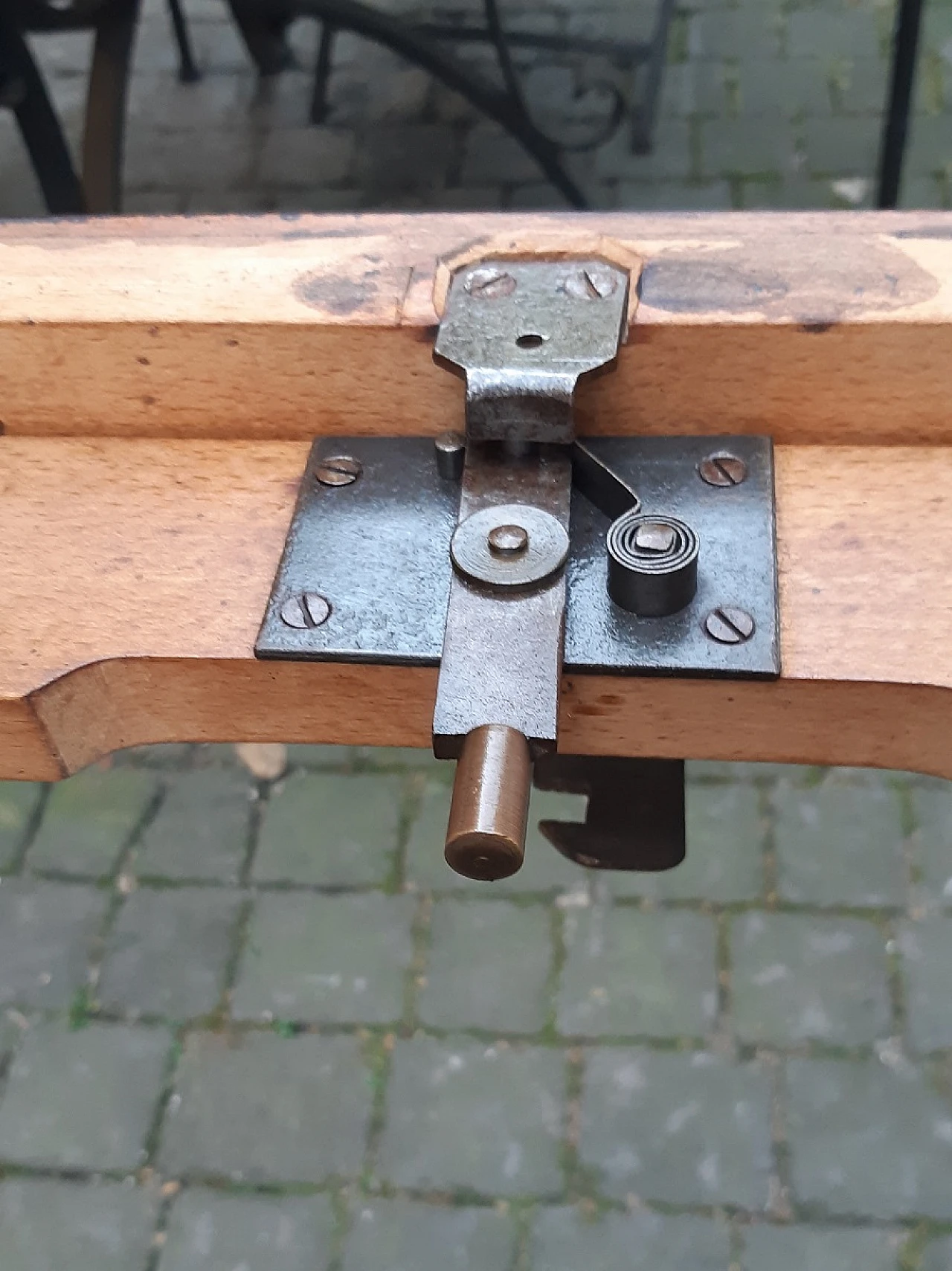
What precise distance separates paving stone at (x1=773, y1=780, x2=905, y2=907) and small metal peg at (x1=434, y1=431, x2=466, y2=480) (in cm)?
175

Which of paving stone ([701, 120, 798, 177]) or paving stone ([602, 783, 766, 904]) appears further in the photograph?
paving stone ([701, 120, 798, 177])

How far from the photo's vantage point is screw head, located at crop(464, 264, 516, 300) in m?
0.86

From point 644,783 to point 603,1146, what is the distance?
1.33m

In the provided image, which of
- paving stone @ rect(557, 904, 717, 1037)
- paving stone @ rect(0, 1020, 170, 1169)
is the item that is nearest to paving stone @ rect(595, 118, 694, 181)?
paving stone @ rect(557, 904, 717, 1037)

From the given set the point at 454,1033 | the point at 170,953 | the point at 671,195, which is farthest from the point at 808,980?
the point at 671,195

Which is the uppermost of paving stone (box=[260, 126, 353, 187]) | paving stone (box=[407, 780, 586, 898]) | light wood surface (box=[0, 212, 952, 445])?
light wood surface (box=[0, 212, 952, 445])

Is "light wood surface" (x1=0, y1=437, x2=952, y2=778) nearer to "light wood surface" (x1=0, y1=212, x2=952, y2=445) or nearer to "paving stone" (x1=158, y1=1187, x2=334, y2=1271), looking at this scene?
"light wood surface" (x1=0, y1=212, x2=952, y2=445)

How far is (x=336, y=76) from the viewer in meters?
4.28

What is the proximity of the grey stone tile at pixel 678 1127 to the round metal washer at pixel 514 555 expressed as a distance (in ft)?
5.43

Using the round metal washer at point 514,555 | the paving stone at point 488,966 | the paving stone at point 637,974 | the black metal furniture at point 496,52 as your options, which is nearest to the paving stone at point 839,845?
the paving stone at point 637,974

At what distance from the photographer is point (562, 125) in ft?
12.6

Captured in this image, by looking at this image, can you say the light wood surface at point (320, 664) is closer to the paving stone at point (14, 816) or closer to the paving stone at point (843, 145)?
the paving stone at point (14, 816)

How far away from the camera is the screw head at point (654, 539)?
29.2 inches

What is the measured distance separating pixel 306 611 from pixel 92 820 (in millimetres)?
2017
